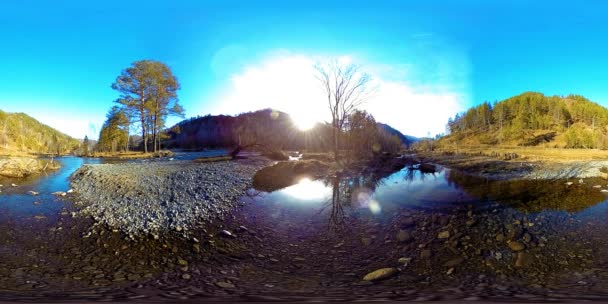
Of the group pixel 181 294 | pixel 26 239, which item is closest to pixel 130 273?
pixel 181 294

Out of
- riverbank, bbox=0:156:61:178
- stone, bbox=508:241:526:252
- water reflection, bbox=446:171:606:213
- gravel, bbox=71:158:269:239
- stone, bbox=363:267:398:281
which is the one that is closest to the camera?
stone, bbox=363:267:398:281

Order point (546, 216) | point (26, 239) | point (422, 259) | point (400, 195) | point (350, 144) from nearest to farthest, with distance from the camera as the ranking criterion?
point (422, 259)
point (26, 239)
point (546, 216)
point (400, 195)
point (350, 144)

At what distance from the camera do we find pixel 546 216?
11.1 meters

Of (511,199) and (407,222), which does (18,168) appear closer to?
(407,222)

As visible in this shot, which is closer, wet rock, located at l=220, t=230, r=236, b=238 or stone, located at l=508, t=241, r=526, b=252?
stone, located at l=508, t=241, r=526, b=252

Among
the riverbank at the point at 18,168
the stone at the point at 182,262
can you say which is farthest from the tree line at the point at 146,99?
the stone at the point at 182,262

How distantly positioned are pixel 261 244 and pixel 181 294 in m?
3.16

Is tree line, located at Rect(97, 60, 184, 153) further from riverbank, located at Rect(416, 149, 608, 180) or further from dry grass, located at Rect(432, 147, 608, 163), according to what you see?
dry grass, located at Rect(432, 147, 608, 163)

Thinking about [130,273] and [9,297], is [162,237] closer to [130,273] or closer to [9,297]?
[130,273]

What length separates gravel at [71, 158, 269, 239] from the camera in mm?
8891

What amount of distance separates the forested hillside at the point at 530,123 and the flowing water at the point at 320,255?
137942mm

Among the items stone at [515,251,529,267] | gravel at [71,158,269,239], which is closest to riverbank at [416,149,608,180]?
stone at [515,251,529,267]

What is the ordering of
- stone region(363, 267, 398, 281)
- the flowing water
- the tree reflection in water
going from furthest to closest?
the tree reflection in water → stone region(363, 267, 398, 281) → the flowing water

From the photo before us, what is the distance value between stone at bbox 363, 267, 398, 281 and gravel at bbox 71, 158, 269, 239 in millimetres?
5222
